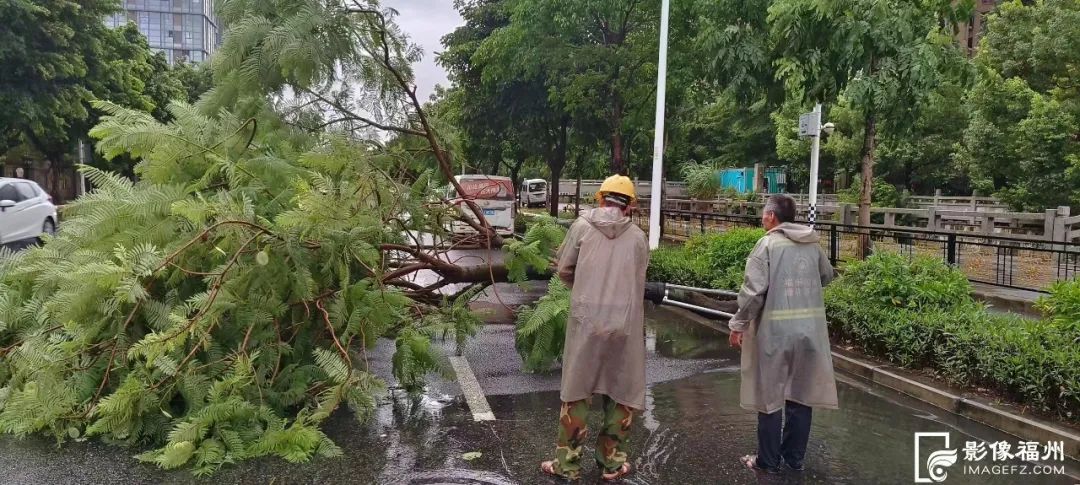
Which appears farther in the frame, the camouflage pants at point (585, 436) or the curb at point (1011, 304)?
the curb at point (1011, 304)

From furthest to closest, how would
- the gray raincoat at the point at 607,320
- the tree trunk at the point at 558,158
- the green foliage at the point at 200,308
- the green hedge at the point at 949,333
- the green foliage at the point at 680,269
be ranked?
the tree trunk at the point at 558,158, the green foliage at the point at 680,269, the green hedge at the point at 949,333, the green foliage at the point at 200,308, the gray raincoat at the point at 607,320

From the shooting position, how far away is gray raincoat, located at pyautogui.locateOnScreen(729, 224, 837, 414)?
14.3 feet

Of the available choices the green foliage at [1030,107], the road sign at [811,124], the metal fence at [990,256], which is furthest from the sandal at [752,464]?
the green foliage at [1030,107]

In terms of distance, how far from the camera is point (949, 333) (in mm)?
6328

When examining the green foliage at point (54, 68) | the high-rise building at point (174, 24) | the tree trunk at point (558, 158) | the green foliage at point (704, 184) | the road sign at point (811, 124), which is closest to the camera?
the road sign at point (811, 124)

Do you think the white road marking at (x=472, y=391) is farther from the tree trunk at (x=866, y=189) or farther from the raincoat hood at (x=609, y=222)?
the tree trunk at (x=866, y=189)

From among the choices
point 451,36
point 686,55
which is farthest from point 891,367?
point 451,36

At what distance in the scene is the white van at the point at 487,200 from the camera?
7.38 m

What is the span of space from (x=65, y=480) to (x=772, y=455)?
4033mm

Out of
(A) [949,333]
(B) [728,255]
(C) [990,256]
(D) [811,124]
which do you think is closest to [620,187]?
(A) [949,333]

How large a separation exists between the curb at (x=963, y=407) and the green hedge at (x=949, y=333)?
25 centimetres

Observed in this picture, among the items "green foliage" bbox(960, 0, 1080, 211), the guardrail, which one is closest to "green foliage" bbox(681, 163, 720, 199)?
the guardrail

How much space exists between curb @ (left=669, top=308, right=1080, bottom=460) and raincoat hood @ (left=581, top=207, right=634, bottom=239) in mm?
3307

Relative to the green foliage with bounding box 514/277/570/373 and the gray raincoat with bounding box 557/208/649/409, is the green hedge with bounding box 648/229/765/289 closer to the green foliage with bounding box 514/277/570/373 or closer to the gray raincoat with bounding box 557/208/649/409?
the green foliage with bounding box 514/277/570/373
